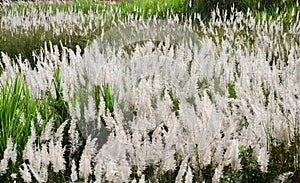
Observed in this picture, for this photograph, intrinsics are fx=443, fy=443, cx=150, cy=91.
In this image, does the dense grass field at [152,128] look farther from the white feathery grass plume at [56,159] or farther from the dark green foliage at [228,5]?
the dark green foliage at [228,5]

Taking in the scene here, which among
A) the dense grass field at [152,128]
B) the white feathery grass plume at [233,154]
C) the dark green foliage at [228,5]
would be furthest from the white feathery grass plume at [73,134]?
the dark green foliage at [228,5]

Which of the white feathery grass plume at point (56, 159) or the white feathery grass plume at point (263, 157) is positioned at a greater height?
the white feathery grass plume at point (263, 157)

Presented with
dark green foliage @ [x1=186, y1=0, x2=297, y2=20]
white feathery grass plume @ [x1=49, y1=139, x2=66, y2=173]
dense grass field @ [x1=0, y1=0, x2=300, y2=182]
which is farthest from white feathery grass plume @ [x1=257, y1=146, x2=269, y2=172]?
dark green foliage @ [x1=186, y1=0, x2=297, y2=20]

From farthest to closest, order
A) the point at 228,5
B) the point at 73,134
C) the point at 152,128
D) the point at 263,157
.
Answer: the point at 228,5, the point at 152,128, the point at 73,134, the point at 263,157

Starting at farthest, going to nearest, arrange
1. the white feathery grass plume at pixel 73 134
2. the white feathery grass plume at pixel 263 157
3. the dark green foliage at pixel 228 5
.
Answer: the dark green foliage at pixel 228 5 → the white feathery grass plume at pixel 73 134 → the white feathery grass plume at pixel 263 157

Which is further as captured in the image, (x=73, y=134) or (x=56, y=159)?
(x=73, y=134)

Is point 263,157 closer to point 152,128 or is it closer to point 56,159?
point 152,128

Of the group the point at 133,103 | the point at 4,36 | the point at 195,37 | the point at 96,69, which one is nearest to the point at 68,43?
the point at 4,36

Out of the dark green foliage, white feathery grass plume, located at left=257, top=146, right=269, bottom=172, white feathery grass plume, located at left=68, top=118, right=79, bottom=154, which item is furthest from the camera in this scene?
the dark green foliage

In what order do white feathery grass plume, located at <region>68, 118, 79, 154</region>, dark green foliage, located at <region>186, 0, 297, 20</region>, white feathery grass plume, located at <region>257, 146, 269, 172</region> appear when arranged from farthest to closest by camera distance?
1. dark green foliage, located at <region>186, 0, 297, 20</region>
2. white feathery grass plume, located at <region>68, 118, 79, 154</region>
3. white feathery grass plume, located at <region>257, 146, 269, 172</region>

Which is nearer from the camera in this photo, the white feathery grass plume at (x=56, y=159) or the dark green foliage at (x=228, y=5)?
the white feathery grass plume at (x=56, y=159)

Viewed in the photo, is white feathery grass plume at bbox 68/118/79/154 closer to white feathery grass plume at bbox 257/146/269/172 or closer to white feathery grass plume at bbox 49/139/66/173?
white feathery grass plume at bbox 49/139/66/173

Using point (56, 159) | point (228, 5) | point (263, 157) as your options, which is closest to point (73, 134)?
point (56, 159)

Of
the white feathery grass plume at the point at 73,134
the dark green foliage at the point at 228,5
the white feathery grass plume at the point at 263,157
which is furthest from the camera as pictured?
the dark green foliage at the point at 228,5
